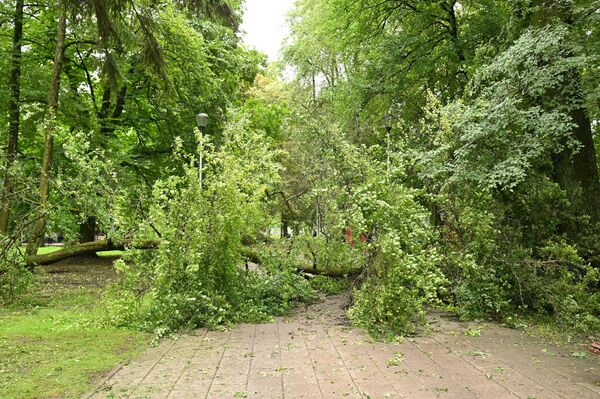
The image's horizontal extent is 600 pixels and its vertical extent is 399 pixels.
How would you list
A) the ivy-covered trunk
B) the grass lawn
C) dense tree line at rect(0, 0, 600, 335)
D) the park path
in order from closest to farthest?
1. the park path
2. the grass lawn
3. dense tree line at rect(0, 0, 600, 335)
4. the ivy-covered trunk

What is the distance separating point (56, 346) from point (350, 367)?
12.3 feet

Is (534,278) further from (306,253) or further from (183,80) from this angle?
(183,80)

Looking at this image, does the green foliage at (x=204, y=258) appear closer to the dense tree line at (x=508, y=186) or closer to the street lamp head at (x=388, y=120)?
the dense tree line at (x=508, y=186)

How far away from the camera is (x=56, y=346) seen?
6.27 metres

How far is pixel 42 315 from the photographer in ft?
27.5

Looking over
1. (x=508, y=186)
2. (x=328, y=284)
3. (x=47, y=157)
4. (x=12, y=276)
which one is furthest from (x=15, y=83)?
(x=508, y=186)

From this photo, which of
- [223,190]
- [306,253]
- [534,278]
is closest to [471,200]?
[534,278]

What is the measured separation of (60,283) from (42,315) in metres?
4.48

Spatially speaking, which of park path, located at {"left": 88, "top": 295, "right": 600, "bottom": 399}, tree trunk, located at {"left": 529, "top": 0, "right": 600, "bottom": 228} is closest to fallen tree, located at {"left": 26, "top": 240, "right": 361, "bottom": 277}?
park path, located at {"left": 88, "top": 295, "right": 600, "bottom": 399}

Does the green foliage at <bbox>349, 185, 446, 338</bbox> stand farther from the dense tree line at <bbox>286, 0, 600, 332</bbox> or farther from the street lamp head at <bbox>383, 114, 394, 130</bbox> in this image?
the street lamp head at <bbox>383, 114, 394, 130</bbox>

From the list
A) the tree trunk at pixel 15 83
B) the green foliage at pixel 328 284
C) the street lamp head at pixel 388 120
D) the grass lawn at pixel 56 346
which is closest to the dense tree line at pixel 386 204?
the green foliage at pixel 328 284

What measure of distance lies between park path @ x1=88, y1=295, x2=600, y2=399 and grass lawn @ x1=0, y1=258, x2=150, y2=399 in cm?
36

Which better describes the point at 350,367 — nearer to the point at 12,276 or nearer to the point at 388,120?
the point at 12,276

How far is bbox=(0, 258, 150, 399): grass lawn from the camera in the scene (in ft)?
15.4
